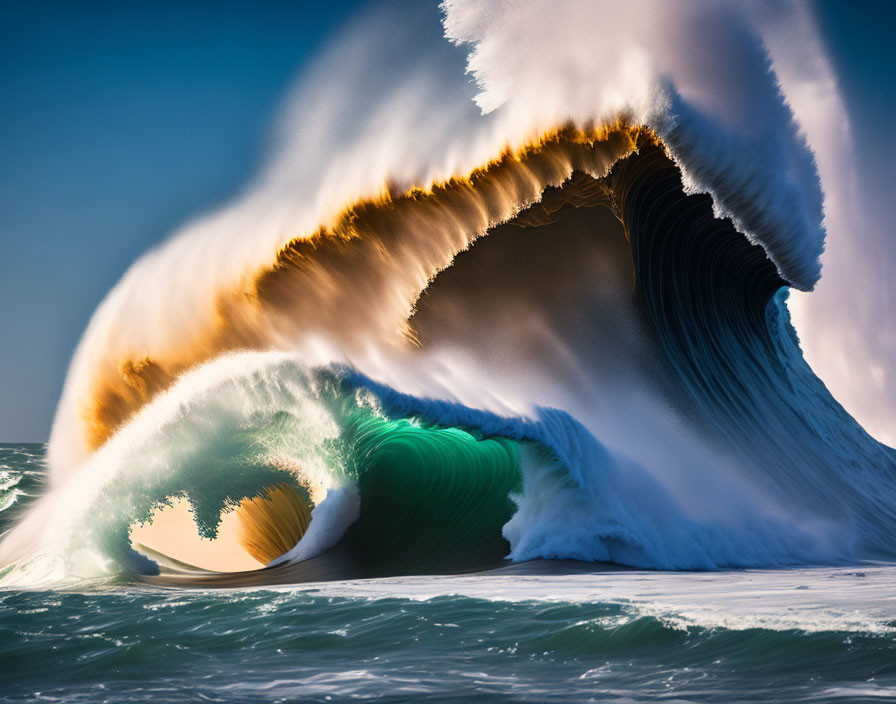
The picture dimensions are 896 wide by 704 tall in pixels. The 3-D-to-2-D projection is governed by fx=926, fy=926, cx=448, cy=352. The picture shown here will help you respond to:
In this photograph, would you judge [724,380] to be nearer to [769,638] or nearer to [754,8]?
[754,8]

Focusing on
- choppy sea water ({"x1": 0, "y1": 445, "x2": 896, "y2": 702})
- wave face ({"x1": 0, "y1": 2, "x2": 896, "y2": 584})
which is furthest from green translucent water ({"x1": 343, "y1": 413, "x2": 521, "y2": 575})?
choppy sea water ({"x1": 0, "y1": 445, "x2": 896, "y2": 702})

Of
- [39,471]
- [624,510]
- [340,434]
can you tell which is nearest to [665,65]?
[624,510]

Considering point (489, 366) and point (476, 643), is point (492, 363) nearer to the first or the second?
point (489, 366)

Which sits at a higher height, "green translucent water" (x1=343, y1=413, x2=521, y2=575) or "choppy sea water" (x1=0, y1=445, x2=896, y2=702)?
"green translucent water" (x1=343, y1=413, x2=521, y2=575)

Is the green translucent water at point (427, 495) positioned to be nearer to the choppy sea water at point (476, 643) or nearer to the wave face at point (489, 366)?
the wave face at point (489, 366)

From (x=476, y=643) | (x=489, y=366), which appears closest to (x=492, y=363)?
(x=489, y=366)

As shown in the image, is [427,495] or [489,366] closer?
[489,366]

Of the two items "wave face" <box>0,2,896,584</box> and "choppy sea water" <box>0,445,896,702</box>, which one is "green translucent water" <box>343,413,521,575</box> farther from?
"choppy sea water" <box>0,445,896,702</box>
